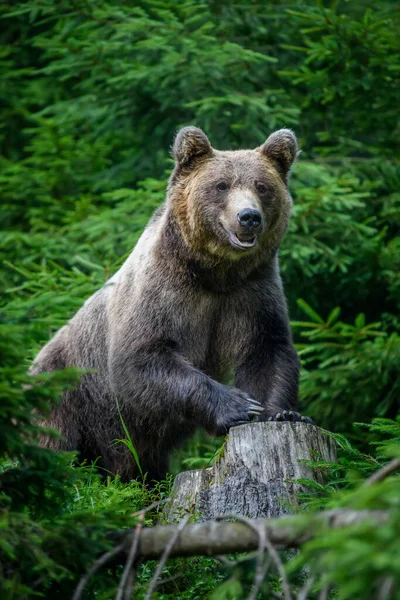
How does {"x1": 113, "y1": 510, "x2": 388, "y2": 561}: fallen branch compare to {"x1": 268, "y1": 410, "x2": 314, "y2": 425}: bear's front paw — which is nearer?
{"x1": 113, "y1": 510, "x2": 388, "y2": 561}: fallen branch

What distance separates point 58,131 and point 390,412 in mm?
6605

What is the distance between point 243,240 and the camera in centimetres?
662

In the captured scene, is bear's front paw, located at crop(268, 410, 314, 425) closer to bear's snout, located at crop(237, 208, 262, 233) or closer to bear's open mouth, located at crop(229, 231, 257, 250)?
bear's open mouth, located at crop(229, 231, 257, 250)

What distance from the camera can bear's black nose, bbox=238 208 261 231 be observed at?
21.3 feet

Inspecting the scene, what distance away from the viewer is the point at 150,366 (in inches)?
260

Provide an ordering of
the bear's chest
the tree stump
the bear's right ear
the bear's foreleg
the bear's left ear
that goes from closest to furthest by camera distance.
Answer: the tree stump → the bear's foreleg → the bear's chest → the bear's right ear → the bear's left ear

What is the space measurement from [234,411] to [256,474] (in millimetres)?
889

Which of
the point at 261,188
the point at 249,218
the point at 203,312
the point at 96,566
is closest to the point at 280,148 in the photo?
the point at 261,188

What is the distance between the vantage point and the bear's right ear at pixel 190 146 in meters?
7.08

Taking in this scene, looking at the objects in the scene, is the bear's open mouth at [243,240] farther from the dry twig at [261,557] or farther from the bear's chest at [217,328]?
the dry twig at [261,557]

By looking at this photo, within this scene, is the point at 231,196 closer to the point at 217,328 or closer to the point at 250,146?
the point at 217,328

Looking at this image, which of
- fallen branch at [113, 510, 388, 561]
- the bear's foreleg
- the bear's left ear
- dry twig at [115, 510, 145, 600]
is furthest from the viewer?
the bear's left ear

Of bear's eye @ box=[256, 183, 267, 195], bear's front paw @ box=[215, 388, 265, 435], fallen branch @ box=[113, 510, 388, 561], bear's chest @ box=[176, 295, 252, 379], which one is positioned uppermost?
bear's eye @ box=[256, 183, 267, 195]

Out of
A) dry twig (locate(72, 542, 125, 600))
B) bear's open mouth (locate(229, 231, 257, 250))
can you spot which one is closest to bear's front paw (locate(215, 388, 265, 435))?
bear's open mouth (locate(229, 231, 257, 250))
